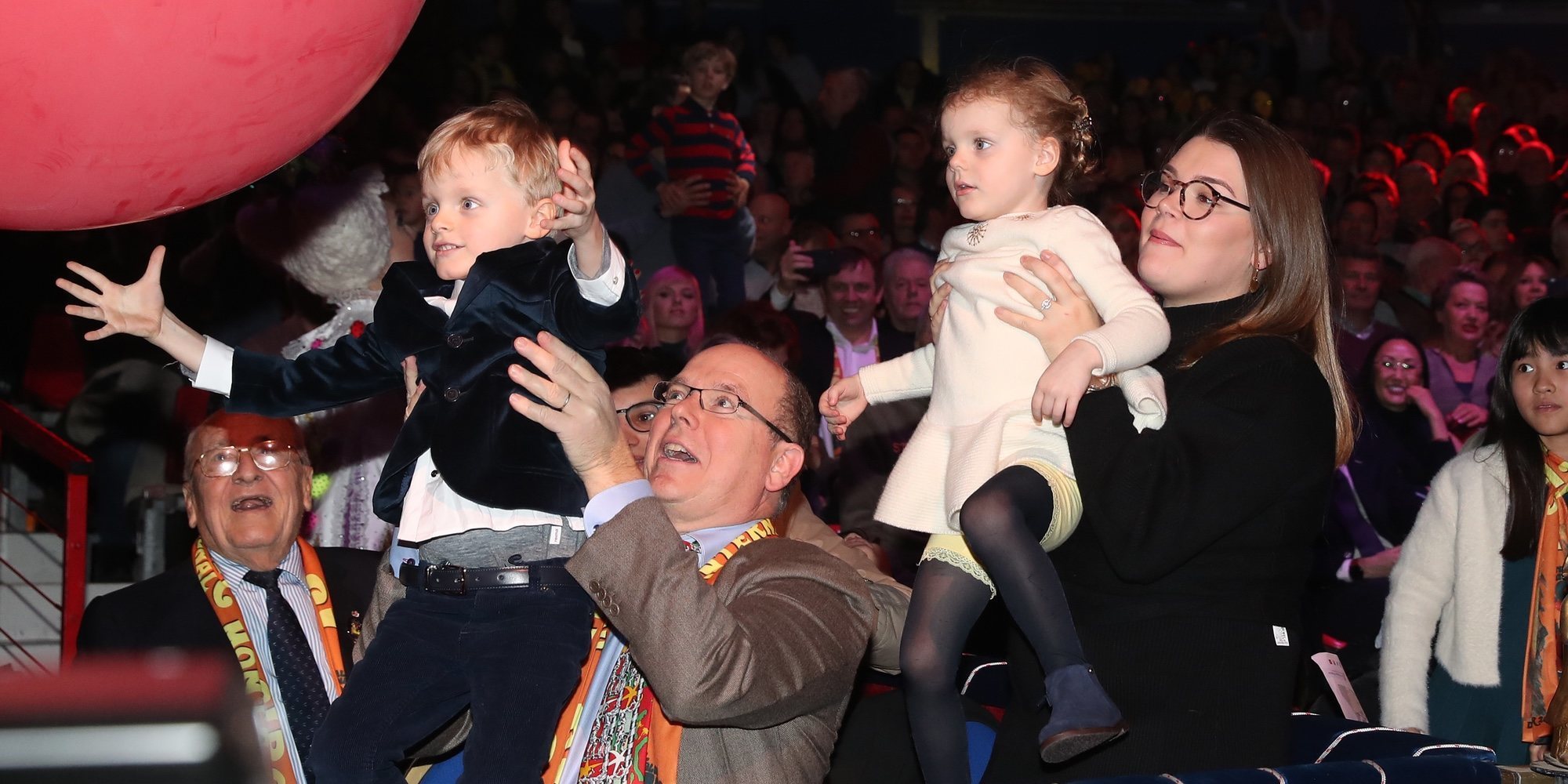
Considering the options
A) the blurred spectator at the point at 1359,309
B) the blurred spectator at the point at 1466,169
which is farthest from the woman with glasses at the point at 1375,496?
the blurred spectator at the point at 1466,169

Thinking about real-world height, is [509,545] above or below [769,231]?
below

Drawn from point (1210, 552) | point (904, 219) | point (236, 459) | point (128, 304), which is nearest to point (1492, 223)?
point (904, 219)

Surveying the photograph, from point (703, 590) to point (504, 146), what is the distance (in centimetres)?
78

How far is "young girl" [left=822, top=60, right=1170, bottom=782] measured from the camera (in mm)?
2207

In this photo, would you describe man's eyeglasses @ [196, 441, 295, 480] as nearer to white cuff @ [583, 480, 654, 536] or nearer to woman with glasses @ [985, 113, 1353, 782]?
white cuff @ [583, 480, 654, 536]

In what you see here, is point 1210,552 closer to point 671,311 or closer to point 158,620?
point 158,620

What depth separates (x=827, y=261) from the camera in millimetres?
6297

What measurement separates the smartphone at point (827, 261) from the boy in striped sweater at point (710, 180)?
504 millimetres

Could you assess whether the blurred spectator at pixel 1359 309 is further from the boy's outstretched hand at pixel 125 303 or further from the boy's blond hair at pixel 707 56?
the boy's outstretched hand at pixel 125 303

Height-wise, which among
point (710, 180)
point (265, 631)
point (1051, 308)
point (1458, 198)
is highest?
point (1458, 198)

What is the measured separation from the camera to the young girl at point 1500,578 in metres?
Result: 3.67

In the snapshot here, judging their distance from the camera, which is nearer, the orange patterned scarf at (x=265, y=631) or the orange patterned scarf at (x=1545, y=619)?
the orange patterned scarf at (x=265, y=631)

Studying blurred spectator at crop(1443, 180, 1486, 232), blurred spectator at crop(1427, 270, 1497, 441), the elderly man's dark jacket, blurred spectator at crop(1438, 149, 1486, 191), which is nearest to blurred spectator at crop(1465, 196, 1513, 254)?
blurred spectator at crop(1443, 180, 1486, 232)

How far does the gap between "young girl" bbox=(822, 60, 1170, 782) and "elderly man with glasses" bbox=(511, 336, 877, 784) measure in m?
0.14
